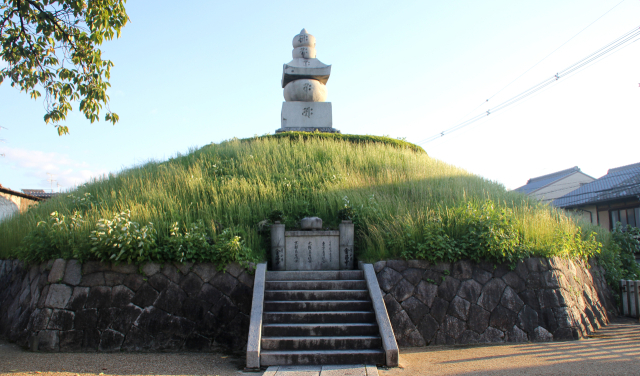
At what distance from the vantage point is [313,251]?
805 centimetres

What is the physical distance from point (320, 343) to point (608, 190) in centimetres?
2047

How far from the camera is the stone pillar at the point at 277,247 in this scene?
26.1 ft

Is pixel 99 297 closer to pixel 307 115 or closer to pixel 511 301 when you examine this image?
pixel 511 301

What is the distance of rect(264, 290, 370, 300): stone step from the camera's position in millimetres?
6777

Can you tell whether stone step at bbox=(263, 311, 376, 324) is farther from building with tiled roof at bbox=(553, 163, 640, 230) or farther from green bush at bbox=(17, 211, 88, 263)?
building with tiled roof at bbox=(553, 163, 640, 230)

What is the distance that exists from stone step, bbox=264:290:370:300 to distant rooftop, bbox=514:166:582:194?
3264 centimetres

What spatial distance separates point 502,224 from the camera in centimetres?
750

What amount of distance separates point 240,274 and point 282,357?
193 centimetres

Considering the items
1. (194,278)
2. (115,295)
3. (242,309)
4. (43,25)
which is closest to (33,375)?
(115,295)

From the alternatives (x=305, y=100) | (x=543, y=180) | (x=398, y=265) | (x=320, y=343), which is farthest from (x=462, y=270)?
(x=543, y=180)

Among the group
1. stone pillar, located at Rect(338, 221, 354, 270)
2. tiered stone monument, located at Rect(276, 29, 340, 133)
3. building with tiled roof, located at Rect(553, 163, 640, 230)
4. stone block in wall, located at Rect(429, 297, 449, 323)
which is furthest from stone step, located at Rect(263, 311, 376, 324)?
building with tiled roof, located at Rect(553, 163, 640, 230)

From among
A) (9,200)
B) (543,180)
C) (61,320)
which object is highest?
(543,180)

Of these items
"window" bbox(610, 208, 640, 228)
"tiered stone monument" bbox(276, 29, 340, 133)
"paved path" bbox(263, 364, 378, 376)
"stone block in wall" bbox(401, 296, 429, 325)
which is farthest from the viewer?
"window" bbox(610, 208, 640, 228)

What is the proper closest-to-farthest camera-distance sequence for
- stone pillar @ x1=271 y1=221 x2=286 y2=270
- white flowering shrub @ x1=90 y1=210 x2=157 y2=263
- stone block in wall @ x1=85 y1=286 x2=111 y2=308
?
stone block in wall @ x1=85 y1=286 x2=111 y2=308, white flowering shrub @ x1=90 y1=210 x2=157 y2=263, stone pillar @ x1=271 y1=221 x2=286 y2=270
